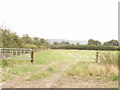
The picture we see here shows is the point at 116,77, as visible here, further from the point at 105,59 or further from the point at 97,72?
the point at 105,59

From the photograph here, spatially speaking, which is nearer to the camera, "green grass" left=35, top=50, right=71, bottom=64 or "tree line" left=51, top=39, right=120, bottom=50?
"green grass" left=35, top=50, right=71, bottom=64

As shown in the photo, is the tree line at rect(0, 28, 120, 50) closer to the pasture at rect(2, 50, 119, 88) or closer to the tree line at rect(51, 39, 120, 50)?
the tree line at rect(51, 39, 120, 50)

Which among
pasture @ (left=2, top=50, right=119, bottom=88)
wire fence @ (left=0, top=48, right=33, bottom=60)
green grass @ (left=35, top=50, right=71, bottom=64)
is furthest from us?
green grass @ (left=35, top=50, right=71, bottom=64)

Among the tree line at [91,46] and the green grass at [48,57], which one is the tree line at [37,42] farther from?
the green grass at [48,57]

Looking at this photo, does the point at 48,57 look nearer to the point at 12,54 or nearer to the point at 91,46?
the point at 12,54

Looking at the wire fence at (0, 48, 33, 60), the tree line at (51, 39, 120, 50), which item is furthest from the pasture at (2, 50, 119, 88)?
the tree line at (51, 39, 120, 50)

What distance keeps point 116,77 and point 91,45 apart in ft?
36.4

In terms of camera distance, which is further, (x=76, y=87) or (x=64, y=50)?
(x=64, y=50)

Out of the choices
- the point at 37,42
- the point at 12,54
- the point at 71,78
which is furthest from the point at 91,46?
the point at 71,78

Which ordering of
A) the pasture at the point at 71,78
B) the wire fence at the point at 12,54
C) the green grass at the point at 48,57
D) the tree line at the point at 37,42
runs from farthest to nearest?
the tree line at the point at 37,42 < the green grass at the point at 48,57 < the wire fence at the point at 12,54 < the pasture at the point at 71,78

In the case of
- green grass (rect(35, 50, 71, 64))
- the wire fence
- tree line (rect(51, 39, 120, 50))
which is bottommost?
green grass (rect(35, 50, 71, 64))

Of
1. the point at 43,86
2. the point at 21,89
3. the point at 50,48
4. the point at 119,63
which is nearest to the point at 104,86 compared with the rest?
the point at 43,86

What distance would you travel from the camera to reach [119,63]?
18.7 feet

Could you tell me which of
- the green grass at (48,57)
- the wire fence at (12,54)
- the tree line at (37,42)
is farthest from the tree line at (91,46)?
the wire fence at (12,54)
